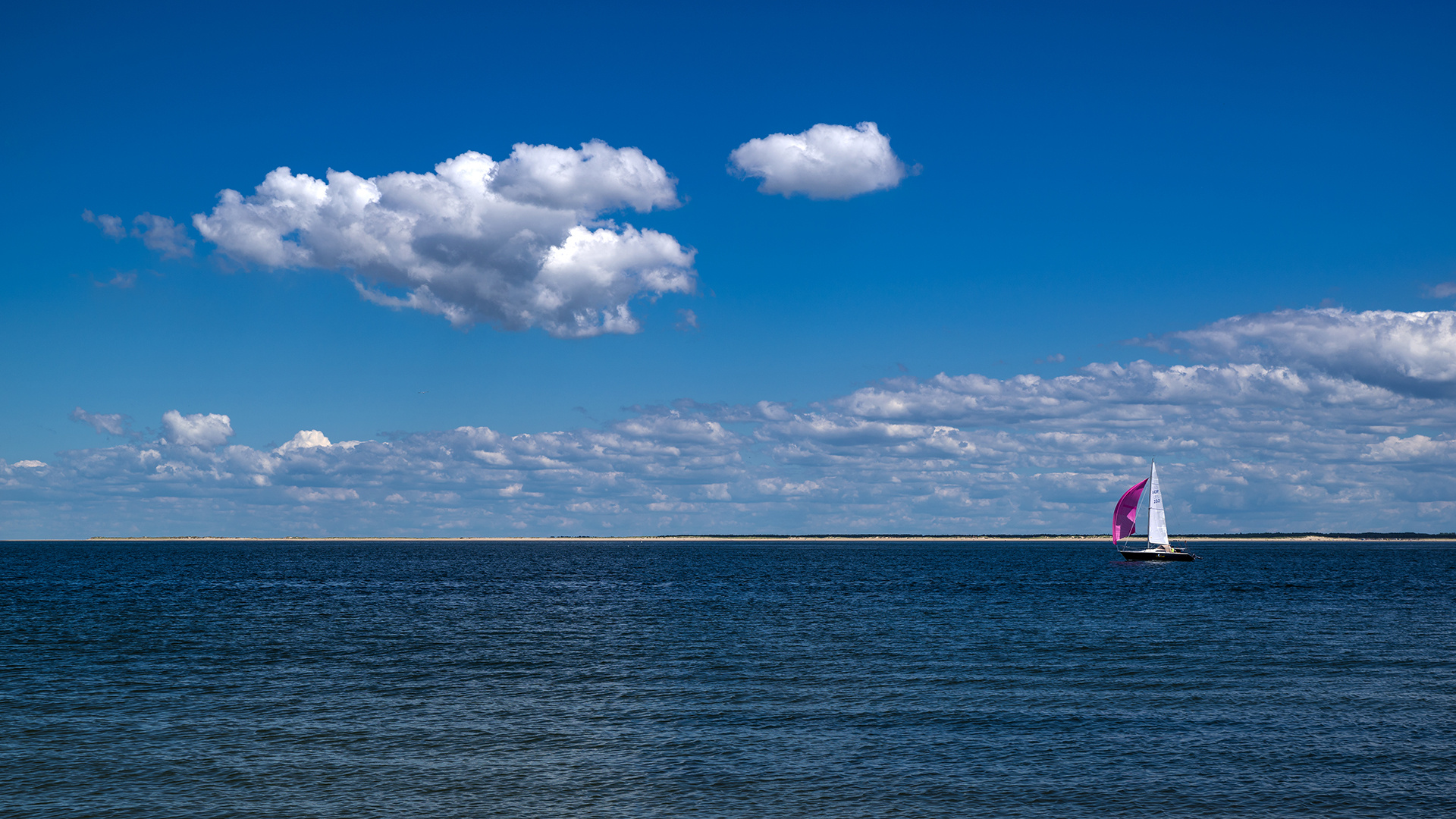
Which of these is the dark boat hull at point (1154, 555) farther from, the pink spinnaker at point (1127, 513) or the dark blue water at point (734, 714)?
the dark blue water at point (734, 714)

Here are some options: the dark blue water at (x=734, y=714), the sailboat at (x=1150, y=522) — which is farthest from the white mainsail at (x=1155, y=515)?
the dark blue water at (x=734, y=714)

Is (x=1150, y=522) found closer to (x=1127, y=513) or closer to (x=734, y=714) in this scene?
(x=1127, y=513)

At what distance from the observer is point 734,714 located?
30812 mm

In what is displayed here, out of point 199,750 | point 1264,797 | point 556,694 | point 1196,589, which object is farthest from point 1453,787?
point 1196,589

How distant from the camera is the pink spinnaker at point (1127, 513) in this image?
14825 centimetres

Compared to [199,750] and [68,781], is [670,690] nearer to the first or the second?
[199,750]

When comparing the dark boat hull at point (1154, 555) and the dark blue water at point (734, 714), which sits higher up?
the dark blue water at point (734, 714)

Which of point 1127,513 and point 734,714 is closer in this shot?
point 734,714

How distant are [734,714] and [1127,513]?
134041mm

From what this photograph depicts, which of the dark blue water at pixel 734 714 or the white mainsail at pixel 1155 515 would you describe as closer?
the dark blue water at pixel 734 714

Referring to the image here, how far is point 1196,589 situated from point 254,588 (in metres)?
95.2

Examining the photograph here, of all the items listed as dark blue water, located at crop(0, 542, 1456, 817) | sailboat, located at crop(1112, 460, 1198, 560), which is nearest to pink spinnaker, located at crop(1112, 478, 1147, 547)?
sailboat, located at crop(1112, 460, 1198, 560)

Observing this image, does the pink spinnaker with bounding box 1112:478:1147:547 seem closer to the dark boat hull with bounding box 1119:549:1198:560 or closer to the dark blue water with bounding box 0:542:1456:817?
the dark boat hull with bounding box 1119:549:1198:560

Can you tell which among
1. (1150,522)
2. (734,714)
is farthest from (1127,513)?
(734,714)
